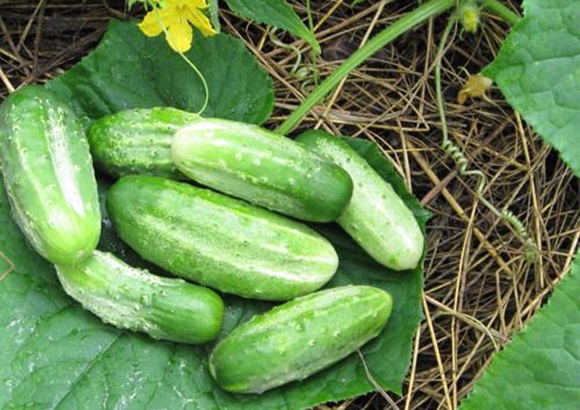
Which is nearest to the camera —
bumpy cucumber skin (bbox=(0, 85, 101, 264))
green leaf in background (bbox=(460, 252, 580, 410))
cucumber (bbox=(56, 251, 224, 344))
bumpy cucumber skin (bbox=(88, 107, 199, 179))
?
green leaf in background (bbox=(460, 252, 580, 410))

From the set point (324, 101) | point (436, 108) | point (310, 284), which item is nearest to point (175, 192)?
point (310, 284)

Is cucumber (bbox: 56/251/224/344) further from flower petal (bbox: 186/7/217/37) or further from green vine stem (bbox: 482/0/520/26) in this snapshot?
green vine stem (bbox: 482/0/520/26)

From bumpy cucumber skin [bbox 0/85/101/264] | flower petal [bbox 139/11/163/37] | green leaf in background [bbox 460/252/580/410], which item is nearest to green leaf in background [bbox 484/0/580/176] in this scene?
green leaf in background [bbox 460/252/580/410]

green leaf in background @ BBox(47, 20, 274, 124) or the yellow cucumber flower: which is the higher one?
the yellow cucumber flower

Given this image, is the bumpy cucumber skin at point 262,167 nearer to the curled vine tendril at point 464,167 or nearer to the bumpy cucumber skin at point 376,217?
the bumpy cucumber skin at point 376,217

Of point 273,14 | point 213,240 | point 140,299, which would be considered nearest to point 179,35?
point 273,14

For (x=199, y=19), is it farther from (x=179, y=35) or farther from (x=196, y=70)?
(x=196, y=70)

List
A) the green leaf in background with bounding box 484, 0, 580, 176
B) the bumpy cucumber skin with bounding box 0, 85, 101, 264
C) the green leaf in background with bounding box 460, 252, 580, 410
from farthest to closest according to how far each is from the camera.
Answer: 1. the bumpy cucumber skin with bounding box 0, 85, 101, 264
2. the green leaf in background with bounding box 484, 0, 580, 176
3. the green leaf in background with bounding box 460, 252, 580, 410
